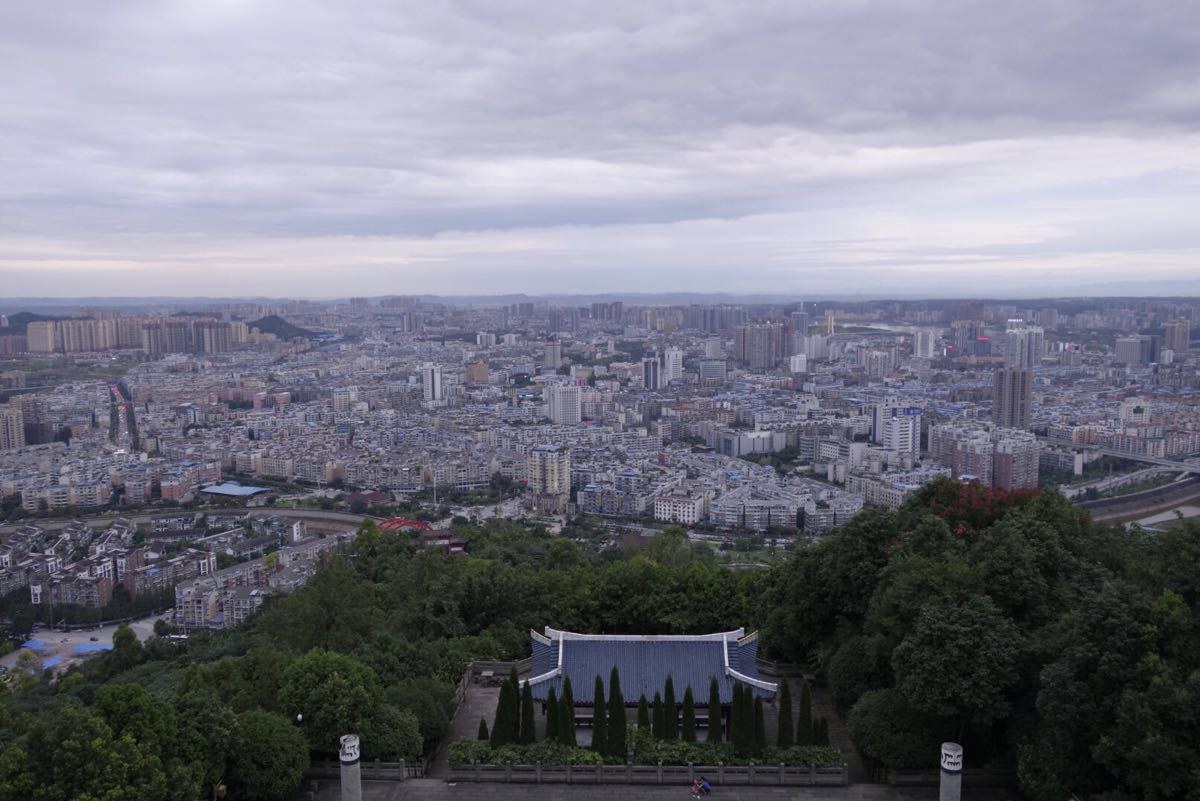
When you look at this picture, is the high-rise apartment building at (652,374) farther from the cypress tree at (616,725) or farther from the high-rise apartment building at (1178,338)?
the cypress tree at (616,725)

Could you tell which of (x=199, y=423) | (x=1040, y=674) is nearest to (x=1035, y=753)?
(x=1040, y=674)

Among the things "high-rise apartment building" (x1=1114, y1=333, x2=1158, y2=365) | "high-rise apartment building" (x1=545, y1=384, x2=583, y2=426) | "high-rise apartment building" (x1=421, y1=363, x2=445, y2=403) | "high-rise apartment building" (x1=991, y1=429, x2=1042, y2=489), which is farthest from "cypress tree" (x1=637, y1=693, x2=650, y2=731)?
"high-rise apartment building" (x1=1114, y1=333, x2=1158, y2=365)

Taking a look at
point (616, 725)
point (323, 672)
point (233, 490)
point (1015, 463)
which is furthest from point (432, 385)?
point (616, 725)

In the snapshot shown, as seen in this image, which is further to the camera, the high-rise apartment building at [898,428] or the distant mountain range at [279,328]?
the distant mountain range at [279,328]

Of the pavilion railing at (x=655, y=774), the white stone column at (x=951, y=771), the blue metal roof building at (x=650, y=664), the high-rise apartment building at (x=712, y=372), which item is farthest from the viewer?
the high-rise apartment building at (x=712, y=372)

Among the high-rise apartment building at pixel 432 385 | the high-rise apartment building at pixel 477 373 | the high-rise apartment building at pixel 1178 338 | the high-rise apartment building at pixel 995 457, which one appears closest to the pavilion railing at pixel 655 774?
the high-rise apartment building at pixel 995 457

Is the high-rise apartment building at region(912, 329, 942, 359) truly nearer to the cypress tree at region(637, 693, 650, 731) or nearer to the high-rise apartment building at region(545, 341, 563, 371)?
the high-rise apartment building at region(545, 341, 563, 371)
